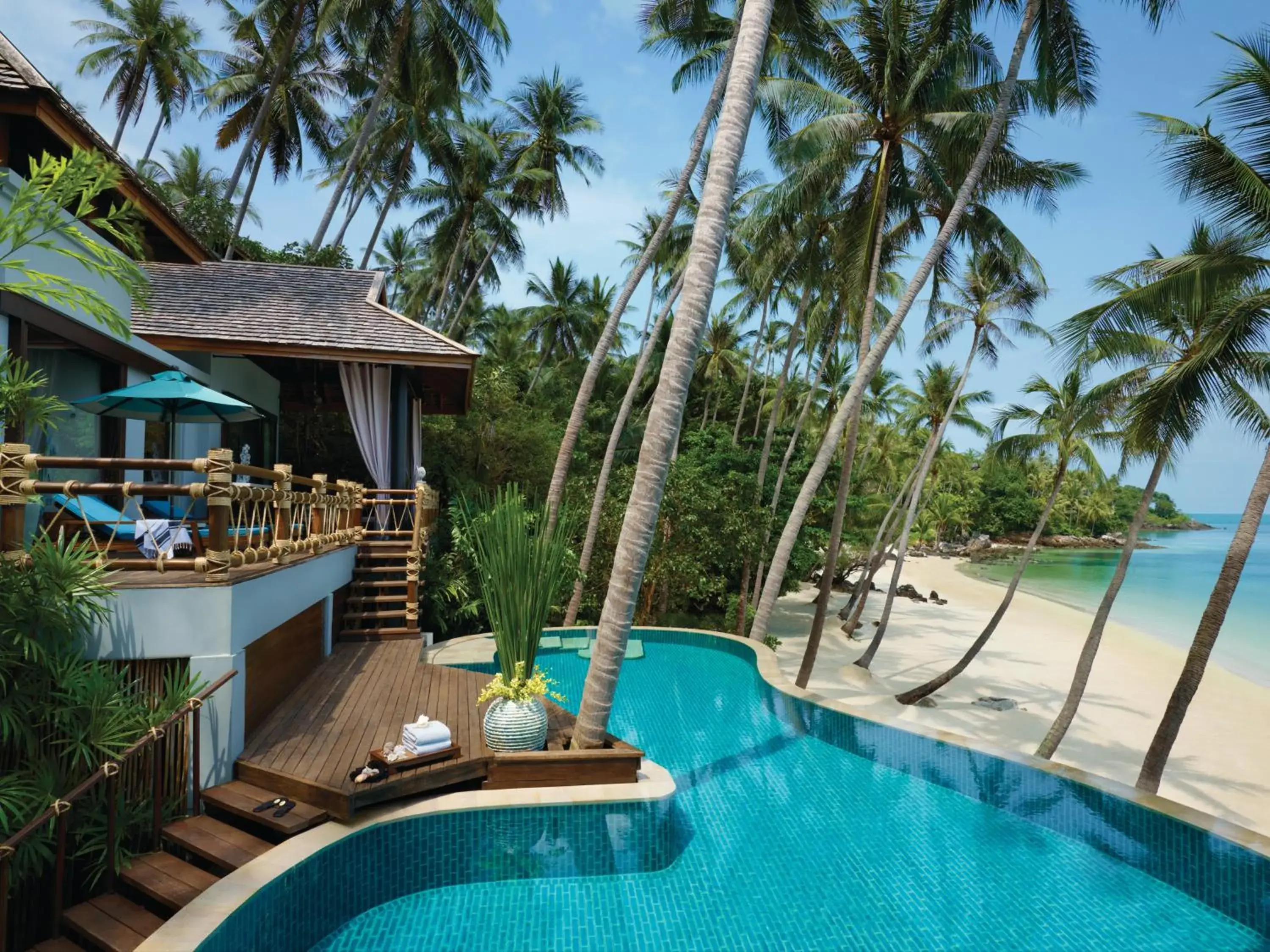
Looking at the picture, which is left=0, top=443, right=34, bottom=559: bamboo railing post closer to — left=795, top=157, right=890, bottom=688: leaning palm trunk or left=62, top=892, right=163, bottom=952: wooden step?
left=62, top=892, right=163, bottom=952: wooden step

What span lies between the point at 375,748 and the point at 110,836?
161 centimetres

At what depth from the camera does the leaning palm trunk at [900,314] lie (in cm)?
921

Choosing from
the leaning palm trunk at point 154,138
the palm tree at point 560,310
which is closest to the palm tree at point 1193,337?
the palm tree at point 560,310

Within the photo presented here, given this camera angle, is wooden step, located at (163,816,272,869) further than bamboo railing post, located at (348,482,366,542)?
No

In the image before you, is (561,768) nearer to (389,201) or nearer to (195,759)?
(195,759)

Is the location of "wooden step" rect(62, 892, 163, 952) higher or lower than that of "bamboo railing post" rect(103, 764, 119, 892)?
lower

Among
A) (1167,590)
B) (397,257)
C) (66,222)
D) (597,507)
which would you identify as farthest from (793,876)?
(1167,590)

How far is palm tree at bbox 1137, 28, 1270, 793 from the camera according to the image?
6977mm

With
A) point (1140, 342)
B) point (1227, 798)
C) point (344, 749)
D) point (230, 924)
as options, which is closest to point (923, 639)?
point (1227, 798)

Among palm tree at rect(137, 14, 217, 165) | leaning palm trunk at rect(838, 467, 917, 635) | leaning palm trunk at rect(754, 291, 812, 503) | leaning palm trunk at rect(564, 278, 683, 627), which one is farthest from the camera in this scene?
palm tree at rect(137, 14, 217, 165)

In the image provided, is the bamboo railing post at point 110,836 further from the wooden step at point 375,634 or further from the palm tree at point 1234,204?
the palm tree at point 1234,204

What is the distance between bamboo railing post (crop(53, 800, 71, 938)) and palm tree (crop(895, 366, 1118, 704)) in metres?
12.5

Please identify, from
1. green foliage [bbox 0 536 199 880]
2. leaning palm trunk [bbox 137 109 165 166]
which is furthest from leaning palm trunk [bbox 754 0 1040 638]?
leaning palm trunk [bbox 137 109 165 166]

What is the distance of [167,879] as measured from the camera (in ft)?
12.5
